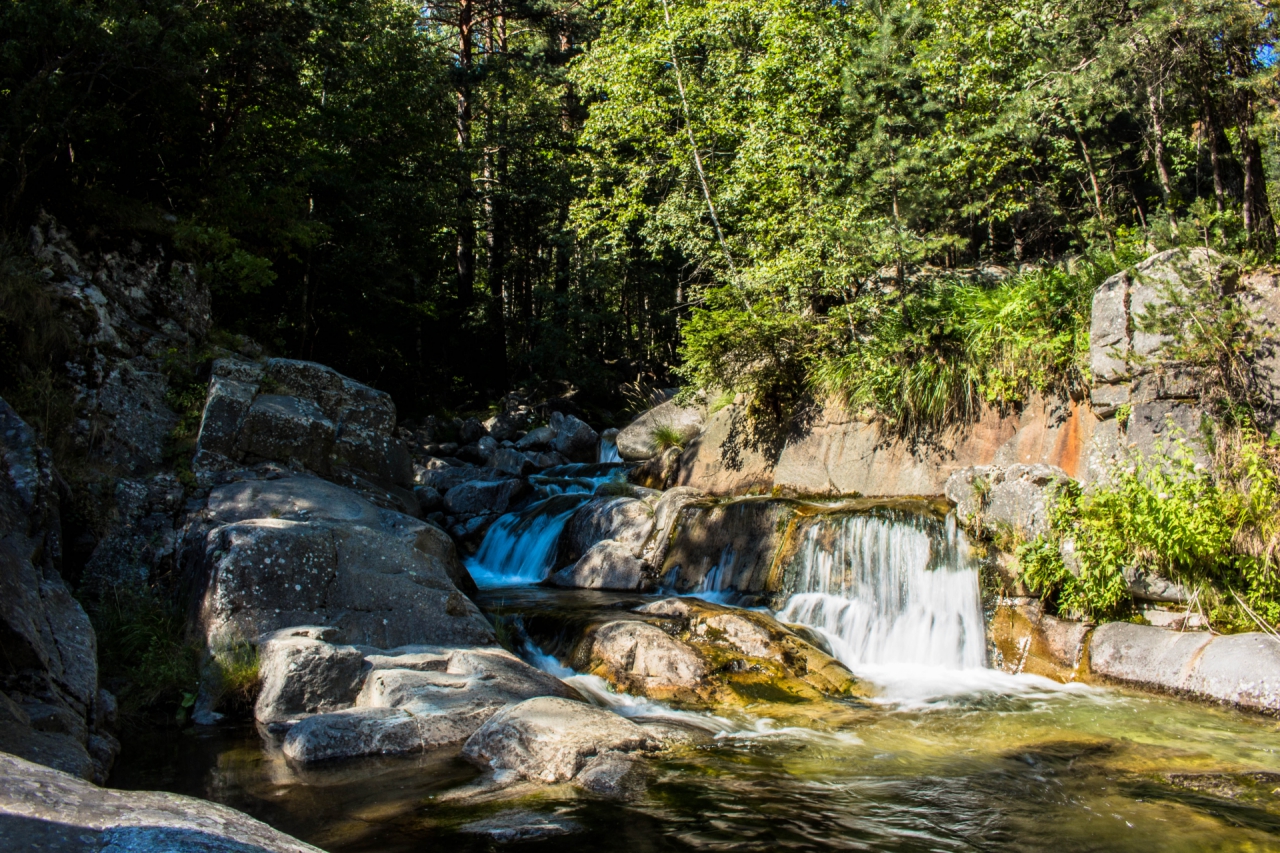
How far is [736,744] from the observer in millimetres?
6090

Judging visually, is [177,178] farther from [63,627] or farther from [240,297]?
[63,627]

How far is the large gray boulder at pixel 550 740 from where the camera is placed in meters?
5.21

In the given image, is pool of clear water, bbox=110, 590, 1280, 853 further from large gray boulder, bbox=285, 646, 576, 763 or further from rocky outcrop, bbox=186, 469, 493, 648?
rocky outcrop, bbox=186, 469, 493, 648

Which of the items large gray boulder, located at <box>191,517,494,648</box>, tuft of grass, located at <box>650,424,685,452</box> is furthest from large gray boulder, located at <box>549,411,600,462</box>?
large gray boulder, located at <box>191,517,494,648</box>

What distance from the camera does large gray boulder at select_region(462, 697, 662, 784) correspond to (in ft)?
17.1

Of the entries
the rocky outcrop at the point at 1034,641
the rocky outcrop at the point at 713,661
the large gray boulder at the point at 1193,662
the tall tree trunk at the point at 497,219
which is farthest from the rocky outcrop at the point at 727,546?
the tall tree trunk at the point at 497,219

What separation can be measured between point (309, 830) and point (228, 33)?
11.7m

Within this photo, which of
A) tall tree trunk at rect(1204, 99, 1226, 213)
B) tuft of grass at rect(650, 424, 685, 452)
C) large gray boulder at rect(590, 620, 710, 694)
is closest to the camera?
large gray boulder at rect(590, 620, 710, 694)

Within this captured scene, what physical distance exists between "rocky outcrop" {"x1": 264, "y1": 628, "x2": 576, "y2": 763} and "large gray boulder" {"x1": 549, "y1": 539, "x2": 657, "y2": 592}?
14.0 feet

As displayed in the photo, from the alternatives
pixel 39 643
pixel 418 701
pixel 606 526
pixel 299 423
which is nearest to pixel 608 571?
pixel 606 526

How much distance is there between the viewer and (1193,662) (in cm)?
717

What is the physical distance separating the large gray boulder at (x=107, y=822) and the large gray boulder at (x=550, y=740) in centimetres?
268

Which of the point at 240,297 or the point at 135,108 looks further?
the point at 240,297

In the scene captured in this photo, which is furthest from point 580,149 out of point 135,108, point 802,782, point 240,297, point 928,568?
point 802,782
